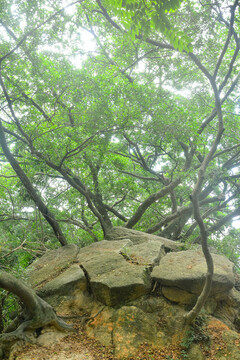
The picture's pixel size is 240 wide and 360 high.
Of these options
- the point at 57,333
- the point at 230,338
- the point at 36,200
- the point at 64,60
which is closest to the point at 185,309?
the point at 230,338

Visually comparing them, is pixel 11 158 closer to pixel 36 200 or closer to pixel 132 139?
pixel 36 200

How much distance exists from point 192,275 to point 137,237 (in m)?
3.72

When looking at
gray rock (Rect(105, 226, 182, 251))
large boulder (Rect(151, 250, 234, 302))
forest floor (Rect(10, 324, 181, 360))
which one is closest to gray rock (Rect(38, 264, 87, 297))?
forest floor (Rect(10, 324, 181, 360))

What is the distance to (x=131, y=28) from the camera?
3459mm

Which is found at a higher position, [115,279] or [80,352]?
[115,279]

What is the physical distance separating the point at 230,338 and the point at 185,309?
44.9 inches

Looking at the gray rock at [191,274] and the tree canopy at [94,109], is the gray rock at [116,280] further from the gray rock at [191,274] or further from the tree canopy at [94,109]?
the tree canopy at [94,109]

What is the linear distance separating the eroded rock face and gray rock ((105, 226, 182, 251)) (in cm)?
135

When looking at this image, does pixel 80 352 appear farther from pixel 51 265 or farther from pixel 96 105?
pixel 96 105

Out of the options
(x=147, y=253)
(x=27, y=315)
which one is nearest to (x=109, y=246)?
(x=147, y=253)

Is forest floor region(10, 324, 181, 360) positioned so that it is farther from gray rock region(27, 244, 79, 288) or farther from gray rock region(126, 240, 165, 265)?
gray rock region(126, 240, 165, 265)

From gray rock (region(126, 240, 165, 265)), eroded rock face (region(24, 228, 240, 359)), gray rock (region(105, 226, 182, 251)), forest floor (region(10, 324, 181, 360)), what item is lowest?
forest floor (region(10, 324, 181, 360))

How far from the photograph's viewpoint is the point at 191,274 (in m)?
7.01

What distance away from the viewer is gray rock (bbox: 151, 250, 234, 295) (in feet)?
22.5
